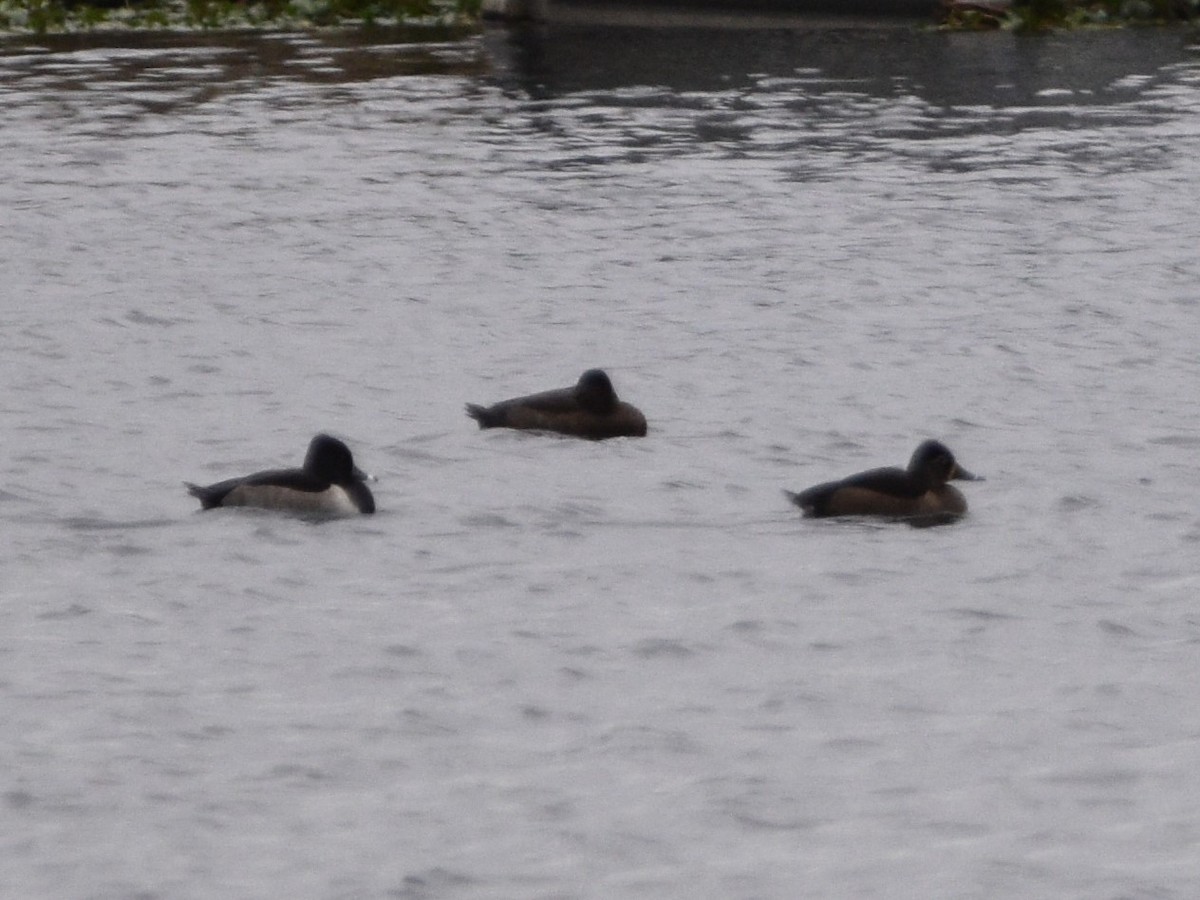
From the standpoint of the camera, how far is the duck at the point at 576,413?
15367 millimetres

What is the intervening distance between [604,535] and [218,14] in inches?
1398

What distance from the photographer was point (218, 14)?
4728 cm

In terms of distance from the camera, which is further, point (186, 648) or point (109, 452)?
point (109, 452)

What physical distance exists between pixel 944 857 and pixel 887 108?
2527 centimetres

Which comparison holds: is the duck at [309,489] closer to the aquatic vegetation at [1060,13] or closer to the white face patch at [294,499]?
the white face patch at [294,499]

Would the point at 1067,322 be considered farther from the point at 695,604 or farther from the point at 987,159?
the point at 987,159

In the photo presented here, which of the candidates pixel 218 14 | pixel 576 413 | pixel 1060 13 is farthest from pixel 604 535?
pixel 218 14

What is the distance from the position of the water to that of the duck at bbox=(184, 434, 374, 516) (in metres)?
0.13

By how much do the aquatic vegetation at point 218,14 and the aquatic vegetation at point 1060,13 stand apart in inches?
378

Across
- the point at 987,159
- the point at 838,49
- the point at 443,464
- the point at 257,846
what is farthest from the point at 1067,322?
the point at 838,49

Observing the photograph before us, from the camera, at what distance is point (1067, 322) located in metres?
19.3

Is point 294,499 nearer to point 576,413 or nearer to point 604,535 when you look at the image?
point 604,535

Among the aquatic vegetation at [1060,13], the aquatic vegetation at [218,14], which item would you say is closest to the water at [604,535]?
the aquatic vegetation at [1060,13]

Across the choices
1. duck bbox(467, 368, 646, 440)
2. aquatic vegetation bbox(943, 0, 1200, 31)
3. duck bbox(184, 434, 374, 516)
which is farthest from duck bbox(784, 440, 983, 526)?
aquatic vegetation bbox(943, 0, 1200, 31)
